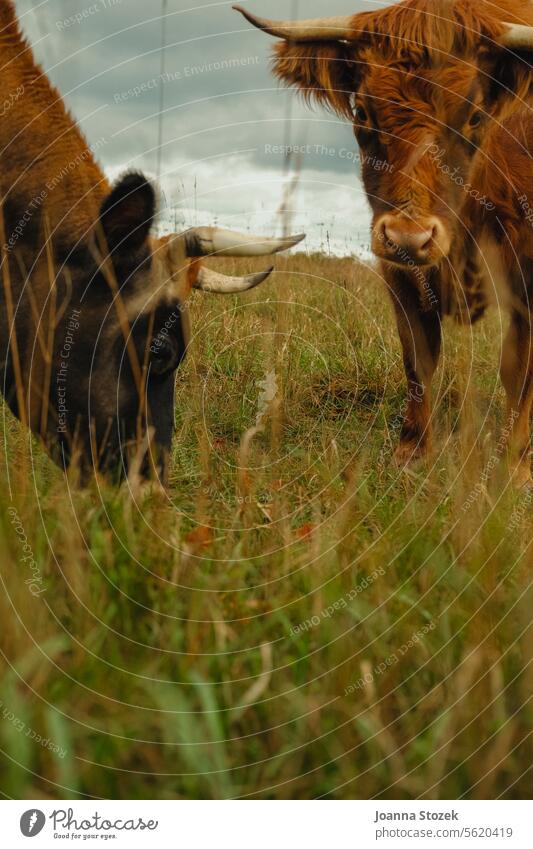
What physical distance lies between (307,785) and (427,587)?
2.54ft

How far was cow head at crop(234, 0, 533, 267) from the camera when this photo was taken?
4.11 metres

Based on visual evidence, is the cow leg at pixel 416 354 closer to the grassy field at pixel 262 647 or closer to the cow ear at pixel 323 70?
the cow ear at pixel 323 70

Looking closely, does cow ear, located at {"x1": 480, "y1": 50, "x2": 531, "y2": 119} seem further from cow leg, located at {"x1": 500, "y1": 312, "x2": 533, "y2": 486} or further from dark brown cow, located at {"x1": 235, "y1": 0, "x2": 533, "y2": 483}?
cow leg, located at {"x1": 500, "y1": 312, "x2": 533, "y2": 486}

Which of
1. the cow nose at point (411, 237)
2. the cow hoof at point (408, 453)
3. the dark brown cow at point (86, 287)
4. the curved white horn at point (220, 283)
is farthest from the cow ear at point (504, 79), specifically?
the cow hoof at point (408, 453)

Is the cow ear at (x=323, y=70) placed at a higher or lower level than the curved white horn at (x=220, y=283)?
higher

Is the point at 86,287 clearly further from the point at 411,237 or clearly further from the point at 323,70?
the point at 323,70

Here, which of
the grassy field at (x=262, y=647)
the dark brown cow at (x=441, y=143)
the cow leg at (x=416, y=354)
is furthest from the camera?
the cow leg at (x=416, y=354)

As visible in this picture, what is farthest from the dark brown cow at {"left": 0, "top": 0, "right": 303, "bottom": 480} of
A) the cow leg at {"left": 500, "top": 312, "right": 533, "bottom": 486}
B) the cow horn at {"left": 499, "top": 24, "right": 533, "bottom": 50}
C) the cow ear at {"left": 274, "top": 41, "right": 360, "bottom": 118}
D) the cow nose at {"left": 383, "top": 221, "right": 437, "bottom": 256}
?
the cow leg at {"left": 500, "top": 312, "right": 533, "bottom": 486}

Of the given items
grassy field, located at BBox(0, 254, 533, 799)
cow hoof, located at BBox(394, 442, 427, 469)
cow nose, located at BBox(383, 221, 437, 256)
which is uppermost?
cow nose, located at BBox(383, 221, 437, 256)

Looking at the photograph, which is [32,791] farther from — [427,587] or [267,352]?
[267,352]

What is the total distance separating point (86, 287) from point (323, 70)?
189cm

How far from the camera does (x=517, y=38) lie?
4.25m

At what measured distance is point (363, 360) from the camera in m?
6.49

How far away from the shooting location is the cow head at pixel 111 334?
380cm
